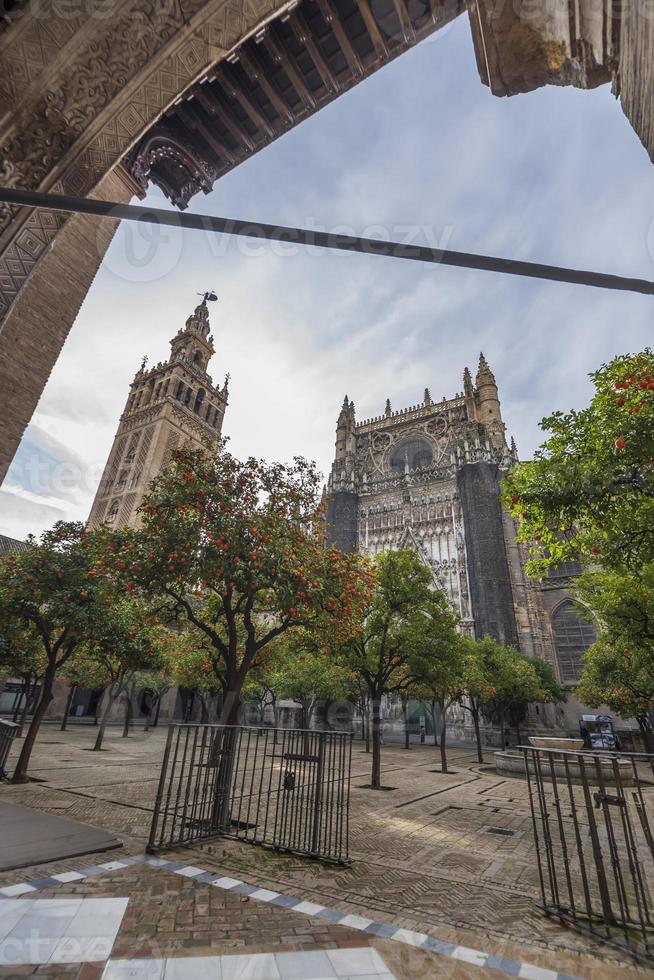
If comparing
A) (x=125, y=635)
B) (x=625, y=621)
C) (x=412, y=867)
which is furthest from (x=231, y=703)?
(x=625, y=621)

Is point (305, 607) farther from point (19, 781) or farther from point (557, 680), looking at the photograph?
point (557, 680)

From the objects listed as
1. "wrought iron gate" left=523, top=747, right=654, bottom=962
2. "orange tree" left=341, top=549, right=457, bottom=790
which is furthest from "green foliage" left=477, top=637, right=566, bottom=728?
"wrought iron gate" left=523, top=747, right=654, bottom=962

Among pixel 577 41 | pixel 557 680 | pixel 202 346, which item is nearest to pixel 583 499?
pixel 577 41

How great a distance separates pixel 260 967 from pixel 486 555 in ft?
131

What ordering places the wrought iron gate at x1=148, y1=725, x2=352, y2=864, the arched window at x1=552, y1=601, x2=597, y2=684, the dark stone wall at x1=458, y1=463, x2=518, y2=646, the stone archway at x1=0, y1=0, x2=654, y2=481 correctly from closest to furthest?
the stone archway at x1=0, y1=0, x2=654, y2=481 → the wrought iron gate at x1=148, y1=725, x2=352, y2=864 → the arched window at x1=552, y1=601, x2=597, y2=684 → the dark stone wall at x1=458, y1=463, x2=518, y2=646

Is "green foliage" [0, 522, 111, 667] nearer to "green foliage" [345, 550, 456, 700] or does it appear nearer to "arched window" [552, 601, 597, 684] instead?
"green foliage" [345, 550, 456, 700]

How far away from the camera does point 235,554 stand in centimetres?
880

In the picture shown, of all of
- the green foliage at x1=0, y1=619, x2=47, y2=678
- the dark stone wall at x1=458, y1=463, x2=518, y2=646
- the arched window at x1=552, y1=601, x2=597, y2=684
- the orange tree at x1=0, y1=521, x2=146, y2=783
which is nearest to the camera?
the orange tree at x1=0, y1=521, x2=146, y2=783

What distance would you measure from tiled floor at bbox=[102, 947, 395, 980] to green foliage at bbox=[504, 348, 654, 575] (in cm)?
629

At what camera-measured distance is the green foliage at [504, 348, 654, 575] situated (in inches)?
269

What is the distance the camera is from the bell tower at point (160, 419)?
1877 inches

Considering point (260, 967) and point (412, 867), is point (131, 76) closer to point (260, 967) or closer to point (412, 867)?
point (260, 967)

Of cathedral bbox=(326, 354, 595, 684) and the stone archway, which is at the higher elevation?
cathedral bbox=(326, 354, 595, 684)

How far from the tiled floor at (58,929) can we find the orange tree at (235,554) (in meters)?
4.38
